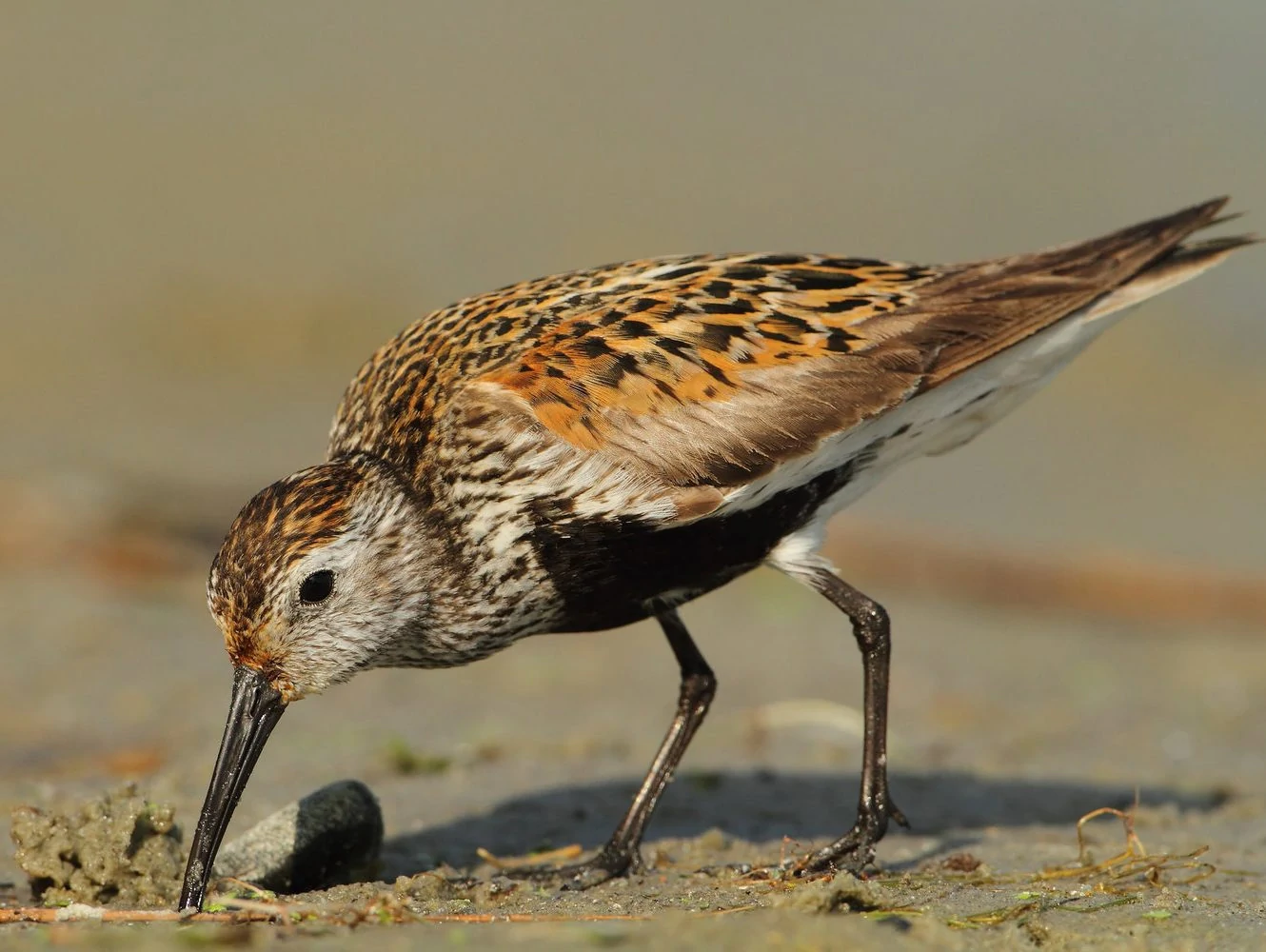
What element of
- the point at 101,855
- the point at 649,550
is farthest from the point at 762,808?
the point at 101,855

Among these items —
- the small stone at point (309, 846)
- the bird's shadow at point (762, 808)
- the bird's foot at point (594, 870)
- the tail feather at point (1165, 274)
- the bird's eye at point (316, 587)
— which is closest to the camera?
the bird's eye at point (316, 587)

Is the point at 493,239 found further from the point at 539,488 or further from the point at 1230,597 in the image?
the point at 539,488

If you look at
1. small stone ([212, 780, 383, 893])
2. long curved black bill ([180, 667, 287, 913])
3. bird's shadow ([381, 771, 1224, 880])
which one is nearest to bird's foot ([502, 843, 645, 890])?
bird's shadow ([381, 771, 1224, 880])

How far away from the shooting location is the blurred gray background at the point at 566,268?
10.2 meters

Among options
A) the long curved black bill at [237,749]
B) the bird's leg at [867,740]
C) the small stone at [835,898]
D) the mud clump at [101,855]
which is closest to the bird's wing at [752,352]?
the bird's leg at [867,740]

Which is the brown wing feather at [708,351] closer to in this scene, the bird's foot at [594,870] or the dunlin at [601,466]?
the dunlin at [601,466]

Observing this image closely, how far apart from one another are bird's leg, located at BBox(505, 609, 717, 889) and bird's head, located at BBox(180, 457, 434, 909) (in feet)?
4.03

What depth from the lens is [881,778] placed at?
6.80 meters

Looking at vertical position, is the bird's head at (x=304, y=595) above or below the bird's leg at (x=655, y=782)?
above

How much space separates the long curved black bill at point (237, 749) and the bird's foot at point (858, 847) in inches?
82.9

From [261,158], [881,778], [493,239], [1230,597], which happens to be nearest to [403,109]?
[261,158]

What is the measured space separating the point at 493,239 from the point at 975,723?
10.9 meters

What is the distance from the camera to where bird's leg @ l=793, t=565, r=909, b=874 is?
6.71m

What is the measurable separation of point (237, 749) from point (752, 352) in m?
2.48
